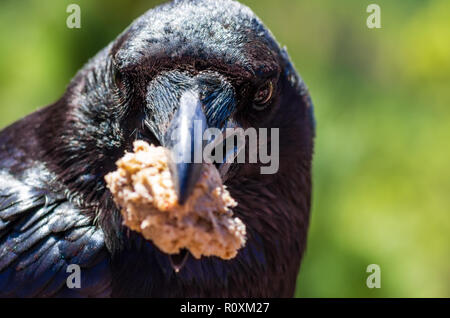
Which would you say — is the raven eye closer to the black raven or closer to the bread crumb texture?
the black raven

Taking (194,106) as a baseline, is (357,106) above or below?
below

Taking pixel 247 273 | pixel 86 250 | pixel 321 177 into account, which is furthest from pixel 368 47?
pixel 86 250

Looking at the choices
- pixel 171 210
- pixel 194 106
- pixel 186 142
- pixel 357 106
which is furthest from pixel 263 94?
pixel 357 106

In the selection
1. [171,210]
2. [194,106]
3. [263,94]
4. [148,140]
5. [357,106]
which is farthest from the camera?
[357,106]

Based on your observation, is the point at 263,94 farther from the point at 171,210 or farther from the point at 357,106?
the point at 357,106

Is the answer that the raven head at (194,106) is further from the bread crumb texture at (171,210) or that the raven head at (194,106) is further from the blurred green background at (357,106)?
the blurred green background at (357,106)

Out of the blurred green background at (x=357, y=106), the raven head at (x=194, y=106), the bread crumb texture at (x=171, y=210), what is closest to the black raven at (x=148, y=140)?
the raven head at (x=194, y=106)

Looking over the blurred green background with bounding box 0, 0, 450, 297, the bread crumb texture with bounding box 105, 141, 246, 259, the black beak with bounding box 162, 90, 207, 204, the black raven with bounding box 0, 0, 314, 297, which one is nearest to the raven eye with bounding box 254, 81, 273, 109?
the black raven with bounding box 0, 0, 314, 297

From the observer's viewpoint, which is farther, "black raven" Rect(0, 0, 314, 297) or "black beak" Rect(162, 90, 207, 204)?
"black raven" Rect(0, 0, 314, 297)
